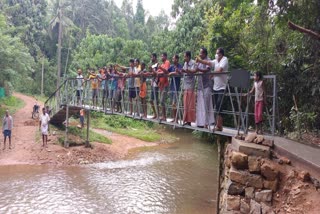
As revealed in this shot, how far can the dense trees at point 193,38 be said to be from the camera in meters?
7.81

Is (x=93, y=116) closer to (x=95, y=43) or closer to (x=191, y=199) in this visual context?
(x=95, y=43)

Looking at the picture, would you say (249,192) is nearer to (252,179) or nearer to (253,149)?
(252,179)

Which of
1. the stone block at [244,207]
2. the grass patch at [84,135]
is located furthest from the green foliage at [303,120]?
the grass patch at [84,135]

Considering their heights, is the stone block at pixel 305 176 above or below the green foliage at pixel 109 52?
below

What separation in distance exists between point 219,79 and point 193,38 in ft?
46.8

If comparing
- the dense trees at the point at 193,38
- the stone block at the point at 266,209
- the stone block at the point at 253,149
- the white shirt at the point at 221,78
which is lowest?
the stone block at the point at 266,209

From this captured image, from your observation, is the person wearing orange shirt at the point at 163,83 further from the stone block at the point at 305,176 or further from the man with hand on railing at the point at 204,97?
the stone block at the point at 305,176

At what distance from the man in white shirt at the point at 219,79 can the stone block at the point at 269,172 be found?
1.88 meters

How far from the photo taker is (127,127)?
1072 inches

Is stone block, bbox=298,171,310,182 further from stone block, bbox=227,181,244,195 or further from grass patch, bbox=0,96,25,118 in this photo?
grass patch, bbox=0,96,25,118

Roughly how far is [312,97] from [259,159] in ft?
16.4

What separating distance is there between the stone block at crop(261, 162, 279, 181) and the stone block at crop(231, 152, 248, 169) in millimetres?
259

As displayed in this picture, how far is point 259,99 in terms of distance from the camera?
204 inches


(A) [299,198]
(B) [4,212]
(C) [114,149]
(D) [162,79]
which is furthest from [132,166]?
(A) [299,198]
